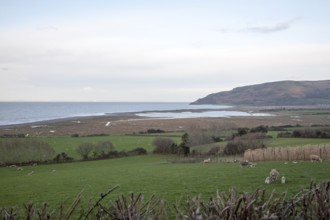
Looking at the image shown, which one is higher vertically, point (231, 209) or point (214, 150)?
point (231, 209)

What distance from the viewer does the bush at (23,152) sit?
5064 cm

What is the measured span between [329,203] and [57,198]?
1785 centimetres

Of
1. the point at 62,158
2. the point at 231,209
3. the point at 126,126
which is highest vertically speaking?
the point at 231,209

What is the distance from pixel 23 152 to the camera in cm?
5147

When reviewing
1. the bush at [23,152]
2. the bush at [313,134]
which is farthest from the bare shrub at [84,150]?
the bush at [313,134]

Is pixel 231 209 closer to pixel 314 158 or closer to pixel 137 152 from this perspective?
pixel 314 158

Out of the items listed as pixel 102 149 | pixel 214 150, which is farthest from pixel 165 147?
pixel 102 149

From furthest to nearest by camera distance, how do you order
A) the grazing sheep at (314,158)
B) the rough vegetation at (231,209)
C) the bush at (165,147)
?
the bush at (165,147)
the grazing sheep at (314,158)
the rough vegetation at (231,209)

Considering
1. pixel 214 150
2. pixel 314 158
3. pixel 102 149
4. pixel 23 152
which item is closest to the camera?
pixel 314 158

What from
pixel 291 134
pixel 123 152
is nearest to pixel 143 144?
pixel 123 152

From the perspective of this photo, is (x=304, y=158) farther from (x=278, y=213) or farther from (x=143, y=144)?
(x=143, y=144)

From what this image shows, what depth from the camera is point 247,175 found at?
23.5 m

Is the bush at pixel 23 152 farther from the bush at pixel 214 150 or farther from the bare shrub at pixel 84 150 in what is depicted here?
the bush at pixel 214 150

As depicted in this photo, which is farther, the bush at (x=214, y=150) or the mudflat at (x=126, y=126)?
the mudflat at (x=126, y=126)
